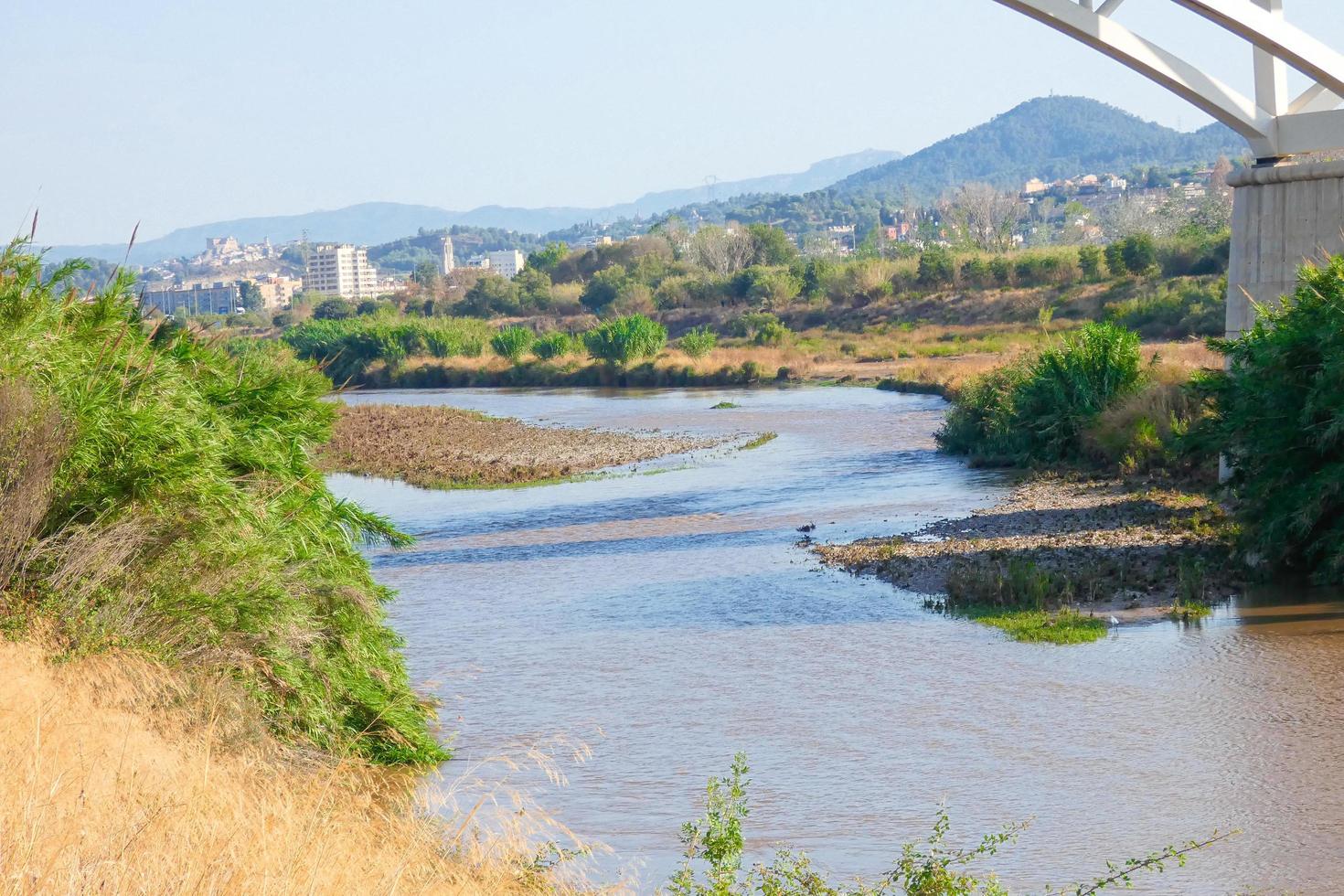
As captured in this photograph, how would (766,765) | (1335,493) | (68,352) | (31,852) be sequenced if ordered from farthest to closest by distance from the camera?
1. (1335,493)
2. (766,765)
3. (68,352)
4. (31,852)

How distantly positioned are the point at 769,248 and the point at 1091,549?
93.5 metres

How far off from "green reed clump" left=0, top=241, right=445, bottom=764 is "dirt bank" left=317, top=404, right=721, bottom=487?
53.3 feet

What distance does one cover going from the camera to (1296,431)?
13797 mm

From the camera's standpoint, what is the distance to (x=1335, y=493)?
13.4m

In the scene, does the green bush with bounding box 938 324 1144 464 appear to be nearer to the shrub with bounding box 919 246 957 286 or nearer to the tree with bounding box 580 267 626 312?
the shrub with bounding box 919 246 957 286

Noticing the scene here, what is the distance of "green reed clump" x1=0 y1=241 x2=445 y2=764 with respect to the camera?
7961 millimetres

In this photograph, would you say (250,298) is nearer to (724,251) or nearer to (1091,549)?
(724,251)

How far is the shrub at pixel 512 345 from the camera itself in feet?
224

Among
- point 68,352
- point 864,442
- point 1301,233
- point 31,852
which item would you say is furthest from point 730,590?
point 864,442

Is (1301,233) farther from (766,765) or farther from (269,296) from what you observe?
(269,296)

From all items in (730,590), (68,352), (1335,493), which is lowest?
(730,590)

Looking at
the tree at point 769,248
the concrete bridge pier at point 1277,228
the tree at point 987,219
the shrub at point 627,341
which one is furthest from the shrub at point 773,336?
the concrete bridge pier at point 1277,228


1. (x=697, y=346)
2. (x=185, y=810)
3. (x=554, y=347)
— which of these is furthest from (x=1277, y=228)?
(x=554, y=347)

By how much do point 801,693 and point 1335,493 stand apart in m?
5.41
